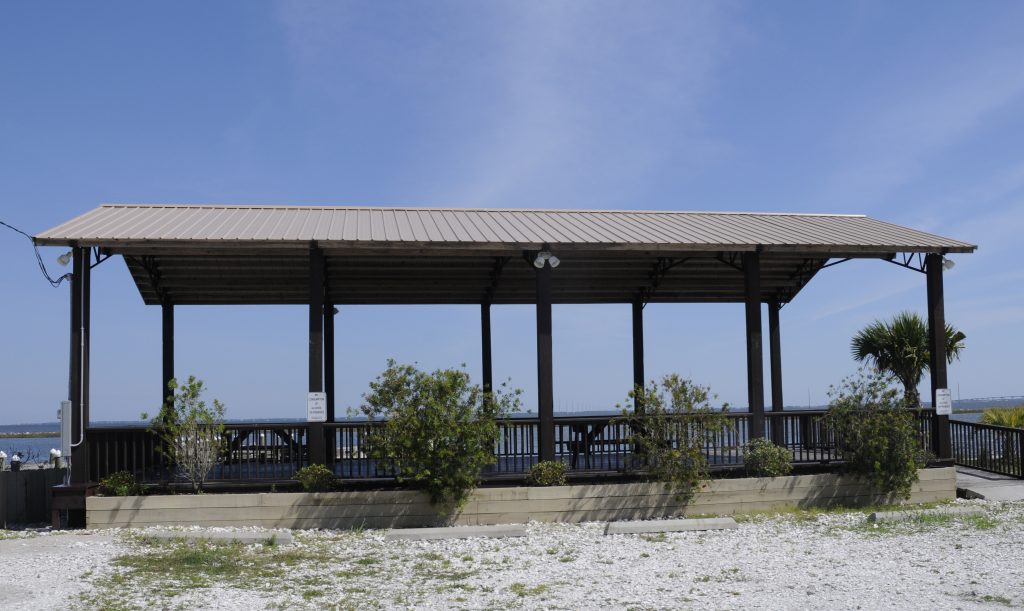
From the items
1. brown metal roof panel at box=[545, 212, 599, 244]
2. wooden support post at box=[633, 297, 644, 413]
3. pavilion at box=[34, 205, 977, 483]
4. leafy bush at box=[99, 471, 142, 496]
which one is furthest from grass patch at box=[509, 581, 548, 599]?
wooden support post at box=[633, 297, 644, 413]

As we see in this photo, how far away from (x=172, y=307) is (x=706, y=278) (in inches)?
349

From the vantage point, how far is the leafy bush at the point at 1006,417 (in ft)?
55.1

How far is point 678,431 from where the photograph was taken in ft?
38.6

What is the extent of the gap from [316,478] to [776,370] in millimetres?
8345

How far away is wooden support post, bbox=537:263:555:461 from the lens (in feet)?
39.1

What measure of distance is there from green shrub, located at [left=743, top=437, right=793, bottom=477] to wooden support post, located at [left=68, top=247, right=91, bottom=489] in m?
8.39

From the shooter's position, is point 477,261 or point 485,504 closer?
point 485,504

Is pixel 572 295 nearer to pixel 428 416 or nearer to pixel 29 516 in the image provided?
pixel 428 416

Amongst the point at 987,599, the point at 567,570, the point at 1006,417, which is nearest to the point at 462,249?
the point at 567,570

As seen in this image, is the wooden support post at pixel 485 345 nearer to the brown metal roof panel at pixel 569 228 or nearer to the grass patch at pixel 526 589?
the brown metal roof panel at pixel 569 228

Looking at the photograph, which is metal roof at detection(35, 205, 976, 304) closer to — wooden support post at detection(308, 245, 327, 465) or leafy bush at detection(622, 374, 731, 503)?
wooden support post at detection(308, 245, 327, 465)

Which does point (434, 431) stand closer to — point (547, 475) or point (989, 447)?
point (547, 475)

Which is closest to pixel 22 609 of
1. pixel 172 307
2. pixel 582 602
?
pixel 582 602

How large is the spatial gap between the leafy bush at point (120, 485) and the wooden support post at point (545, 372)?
4.99 metres
